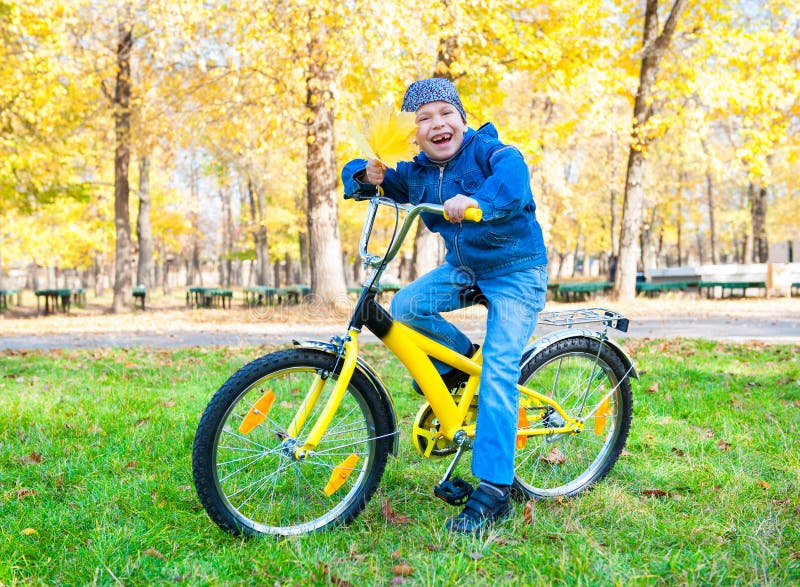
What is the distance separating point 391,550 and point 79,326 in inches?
462

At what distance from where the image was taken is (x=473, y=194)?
277cm

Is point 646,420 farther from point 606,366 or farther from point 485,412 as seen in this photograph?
point 485,412

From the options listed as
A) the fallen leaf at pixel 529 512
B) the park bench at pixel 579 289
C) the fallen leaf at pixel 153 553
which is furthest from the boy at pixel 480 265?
the park bench at pixel 579 289

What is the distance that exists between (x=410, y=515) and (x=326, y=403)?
0.69 metres

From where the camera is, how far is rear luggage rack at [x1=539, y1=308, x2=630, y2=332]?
3.20 meters

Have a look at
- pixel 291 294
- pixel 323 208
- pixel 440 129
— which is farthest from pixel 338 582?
pixel 291 294

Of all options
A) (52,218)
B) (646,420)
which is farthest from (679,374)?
(52,218)

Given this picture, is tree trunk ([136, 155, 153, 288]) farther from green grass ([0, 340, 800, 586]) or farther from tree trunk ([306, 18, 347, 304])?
green grass ([0, 340, 800, 586])

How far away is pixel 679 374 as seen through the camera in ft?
19.7

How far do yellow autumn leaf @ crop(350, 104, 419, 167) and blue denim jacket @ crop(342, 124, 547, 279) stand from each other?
266mm

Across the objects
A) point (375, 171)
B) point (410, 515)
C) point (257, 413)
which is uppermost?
point (375, 171)

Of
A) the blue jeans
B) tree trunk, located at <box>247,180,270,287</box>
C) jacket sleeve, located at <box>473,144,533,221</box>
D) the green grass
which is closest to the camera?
the green grass

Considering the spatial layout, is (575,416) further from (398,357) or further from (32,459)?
(32,459)

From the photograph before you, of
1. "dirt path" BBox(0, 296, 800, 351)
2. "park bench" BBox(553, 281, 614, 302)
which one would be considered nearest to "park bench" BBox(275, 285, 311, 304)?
"dirt path" BBox(0, 296, 800, 351)
